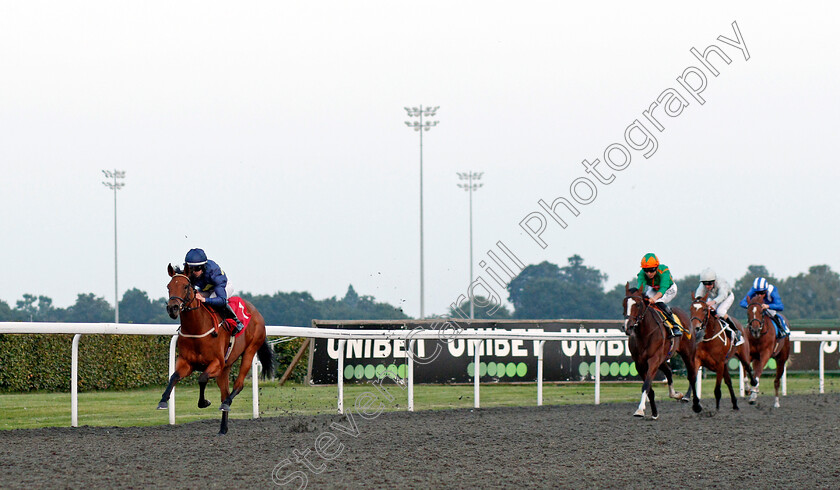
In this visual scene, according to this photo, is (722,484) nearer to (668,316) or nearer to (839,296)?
(668,316)

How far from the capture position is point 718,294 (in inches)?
450

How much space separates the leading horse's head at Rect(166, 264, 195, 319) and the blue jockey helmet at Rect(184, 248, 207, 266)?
0.18 metres

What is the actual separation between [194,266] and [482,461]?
2670 millimetres

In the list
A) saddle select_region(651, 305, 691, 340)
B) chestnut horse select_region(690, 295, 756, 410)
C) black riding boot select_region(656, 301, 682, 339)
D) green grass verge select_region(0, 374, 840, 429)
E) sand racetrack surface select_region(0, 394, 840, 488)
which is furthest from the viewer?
chestnut horse select_region(690, 295, 756, 410)

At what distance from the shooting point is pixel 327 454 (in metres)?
6.58

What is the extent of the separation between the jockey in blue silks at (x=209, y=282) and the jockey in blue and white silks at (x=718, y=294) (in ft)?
19.2

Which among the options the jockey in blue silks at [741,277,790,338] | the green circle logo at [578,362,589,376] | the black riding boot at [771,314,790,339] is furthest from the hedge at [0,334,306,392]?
the black riding boot at [771,314,790,339]

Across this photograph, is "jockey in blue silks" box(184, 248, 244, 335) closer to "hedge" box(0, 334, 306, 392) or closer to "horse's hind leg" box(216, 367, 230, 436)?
"horse's hind leg" box(216, 367, 230, 436)

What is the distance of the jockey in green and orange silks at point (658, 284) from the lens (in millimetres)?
10148

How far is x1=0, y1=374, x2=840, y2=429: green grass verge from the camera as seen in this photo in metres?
9.72

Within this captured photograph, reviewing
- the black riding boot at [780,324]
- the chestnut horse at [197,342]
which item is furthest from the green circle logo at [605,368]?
the chestnut horse at [197,342]

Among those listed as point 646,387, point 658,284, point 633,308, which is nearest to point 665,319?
point 658,284

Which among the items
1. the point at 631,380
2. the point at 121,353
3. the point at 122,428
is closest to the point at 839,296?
the point at 631,380

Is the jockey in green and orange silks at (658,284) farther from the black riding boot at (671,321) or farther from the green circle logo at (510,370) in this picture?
the green circle logo at (510,370)
